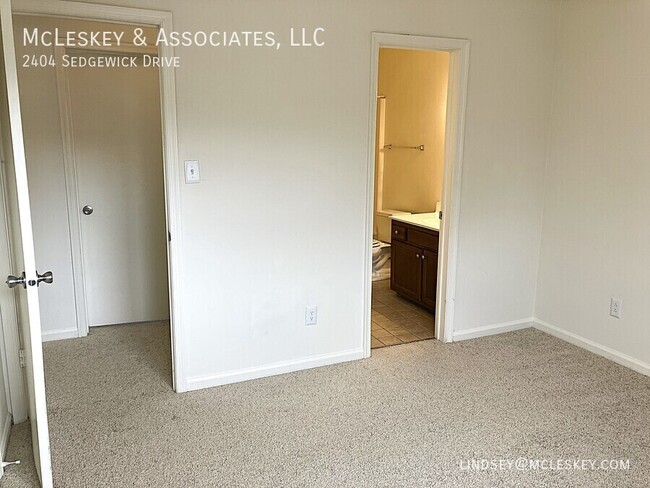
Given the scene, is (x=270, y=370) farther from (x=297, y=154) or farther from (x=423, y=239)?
(x=423, y=239)

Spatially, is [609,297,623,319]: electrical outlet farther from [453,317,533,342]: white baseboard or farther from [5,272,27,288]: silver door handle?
[5,272,27,288]: silver door handle

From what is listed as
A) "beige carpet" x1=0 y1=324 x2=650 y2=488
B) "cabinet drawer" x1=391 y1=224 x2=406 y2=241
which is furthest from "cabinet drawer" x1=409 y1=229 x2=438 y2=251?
"beige carpet" x1=0 y1=324 x2=650 y2=488

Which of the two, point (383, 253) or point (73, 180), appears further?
point (383, 253)

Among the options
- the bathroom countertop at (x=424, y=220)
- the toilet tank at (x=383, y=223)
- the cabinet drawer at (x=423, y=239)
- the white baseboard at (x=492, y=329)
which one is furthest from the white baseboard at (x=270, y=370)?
the toilet tank at (x=383, y=223)

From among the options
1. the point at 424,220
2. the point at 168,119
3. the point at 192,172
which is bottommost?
the point at 424,220

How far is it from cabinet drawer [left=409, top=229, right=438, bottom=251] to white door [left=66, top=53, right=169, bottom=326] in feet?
A: 6.60

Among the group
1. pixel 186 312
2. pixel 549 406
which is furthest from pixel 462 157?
pixel 186 312

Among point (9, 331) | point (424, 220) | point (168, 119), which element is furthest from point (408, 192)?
point (9, 331)

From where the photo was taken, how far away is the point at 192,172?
278 cm

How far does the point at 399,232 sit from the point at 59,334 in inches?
109

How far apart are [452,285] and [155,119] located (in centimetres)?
248

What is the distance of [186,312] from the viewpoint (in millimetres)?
2920

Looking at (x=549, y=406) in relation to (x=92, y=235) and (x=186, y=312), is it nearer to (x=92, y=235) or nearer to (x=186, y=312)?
(x=186, y=312)

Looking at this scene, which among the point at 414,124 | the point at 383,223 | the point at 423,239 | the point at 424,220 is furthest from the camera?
the point at 383,223
